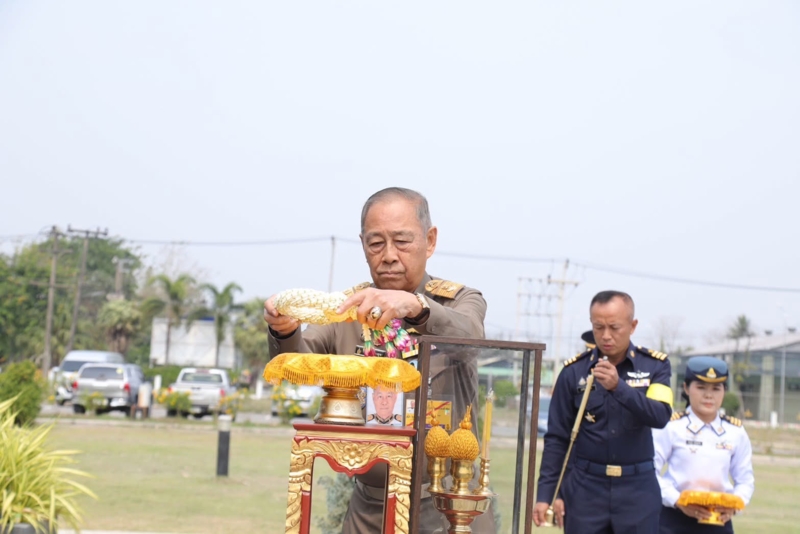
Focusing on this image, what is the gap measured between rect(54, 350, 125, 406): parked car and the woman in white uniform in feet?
75.7

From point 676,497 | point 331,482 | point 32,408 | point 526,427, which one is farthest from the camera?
point 32,408

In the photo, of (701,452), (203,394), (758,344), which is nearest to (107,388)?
(203,394)

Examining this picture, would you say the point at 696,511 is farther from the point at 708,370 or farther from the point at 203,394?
the point at 203,394

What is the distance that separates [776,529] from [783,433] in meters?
25.4

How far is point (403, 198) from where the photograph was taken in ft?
8.28

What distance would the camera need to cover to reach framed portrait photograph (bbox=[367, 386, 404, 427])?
2230mm

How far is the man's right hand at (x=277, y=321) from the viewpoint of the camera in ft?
7.51

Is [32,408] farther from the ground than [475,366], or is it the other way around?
[475,366]

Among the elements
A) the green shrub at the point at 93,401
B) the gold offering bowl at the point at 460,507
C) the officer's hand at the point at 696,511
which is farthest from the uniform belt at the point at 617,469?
the green shrub at the point at 93,401

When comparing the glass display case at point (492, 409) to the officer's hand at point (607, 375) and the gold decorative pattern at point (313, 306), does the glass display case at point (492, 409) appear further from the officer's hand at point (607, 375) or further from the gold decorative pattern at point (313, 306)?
the officer's hand at point (607, 375)

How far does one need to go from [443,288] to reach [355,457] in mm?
694

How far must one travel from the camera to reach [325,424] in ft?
6.81

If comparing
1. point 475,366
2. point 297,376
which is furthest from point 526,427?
point 297,376

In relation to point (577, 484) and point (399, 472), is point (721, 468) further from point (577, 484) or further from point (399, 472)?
point (399, 472)
